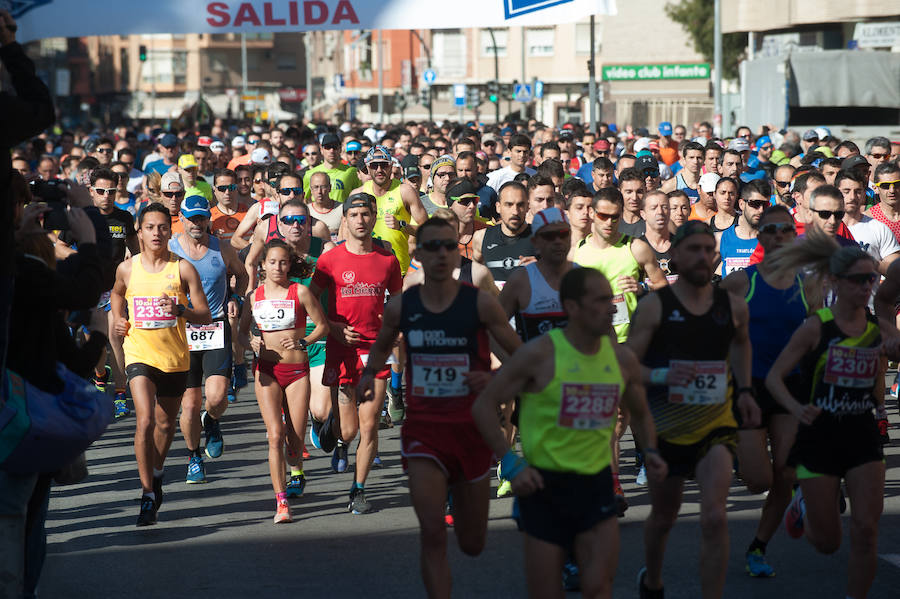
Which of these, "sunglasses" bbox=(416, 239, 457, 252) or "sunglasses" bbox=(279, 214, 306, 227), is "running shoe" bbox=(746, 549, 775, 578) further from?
"sunglasses" bbox=(279, 214, 306, 227)

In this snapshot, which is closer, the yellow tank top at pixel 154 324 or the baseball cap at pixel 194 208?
the yellow tank top at pixel 154 324

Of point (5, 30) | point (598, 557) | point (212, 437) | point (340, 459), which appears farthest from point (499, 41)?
point (598, 557)

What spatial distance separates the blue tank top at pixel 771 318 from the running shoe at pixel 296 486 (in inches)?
127

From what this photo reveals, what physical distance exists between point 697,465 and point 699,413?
0.76 feet

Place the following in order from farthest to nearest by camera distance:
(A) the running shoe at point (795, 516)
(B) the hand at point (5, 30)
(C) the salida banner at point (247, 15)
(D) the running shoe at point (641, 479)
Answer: (C) the salida banner at point (247, 15) < (D) the running shoe at point (641, 479) < (A) the running shoe at point (795, 516) < (B) the hand at point (5, 30)

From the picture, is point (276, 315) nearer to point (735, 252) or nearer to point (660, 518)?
point (735, 252)

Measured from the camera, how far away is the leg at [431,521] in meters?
5.84

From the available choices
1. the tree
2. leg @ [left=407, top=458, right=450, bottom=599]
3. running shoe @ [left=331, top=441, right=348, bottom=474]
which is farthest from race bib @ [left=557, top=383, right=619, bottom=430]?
the tree

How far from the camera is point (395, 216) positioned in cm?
1234

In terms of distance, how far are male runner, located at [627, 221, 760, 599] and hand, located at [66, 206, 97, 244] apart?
2372 mm

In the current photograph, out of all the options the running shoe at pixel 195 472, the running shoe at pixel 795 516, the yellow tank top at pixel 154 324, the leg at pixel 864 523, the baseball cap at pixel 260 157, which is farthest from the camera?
the baseball cap at pixel 260 157

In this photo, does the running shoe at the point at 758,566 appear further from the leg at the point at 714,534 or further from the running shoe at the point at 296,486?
the running shoe at the point at 296,486

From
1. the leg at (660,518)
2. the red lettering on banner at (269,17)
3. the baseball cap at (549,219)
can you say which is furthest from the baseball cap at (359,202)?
the red lettering on banner at (269,17)

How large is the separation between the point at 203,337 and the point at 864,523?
194 inches
